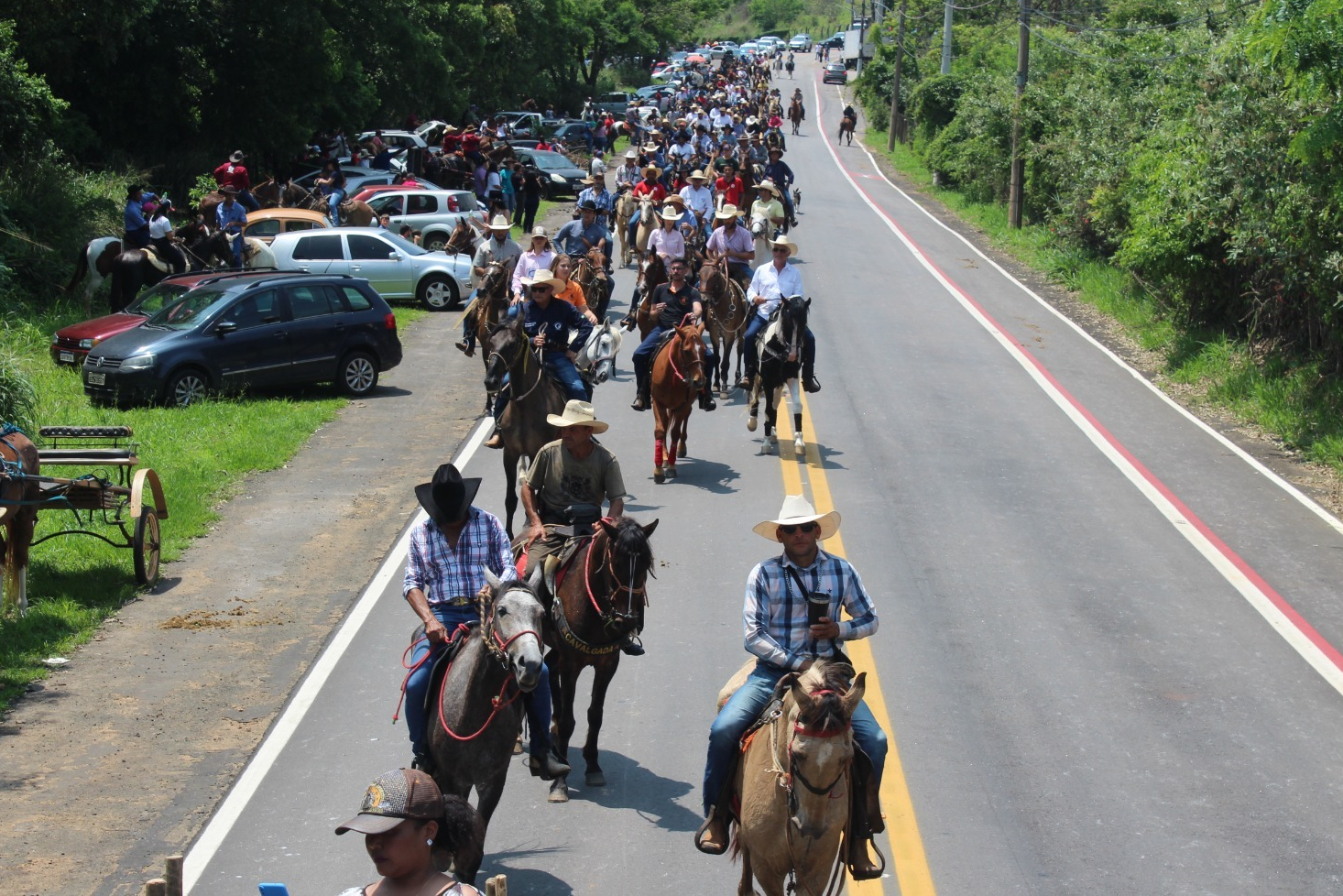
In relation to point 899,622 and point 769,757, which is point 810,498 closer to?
point 899,622

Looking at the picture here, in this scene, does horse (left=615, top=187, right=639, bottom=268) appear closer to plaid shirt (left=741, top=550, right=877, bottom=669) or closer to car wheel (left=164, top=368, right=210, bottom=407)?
car wheel (left=164, top=368, right=210, bottom=407)

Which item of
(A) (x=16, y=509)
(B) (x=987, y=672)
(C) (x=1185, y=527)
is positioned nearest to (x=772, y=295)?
(C) (x=1185, y=527)

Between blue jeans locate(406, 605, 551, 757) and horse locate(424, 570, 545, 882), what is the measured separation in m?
0.19

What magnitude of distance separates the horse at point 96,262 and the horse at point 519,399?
48.5ft

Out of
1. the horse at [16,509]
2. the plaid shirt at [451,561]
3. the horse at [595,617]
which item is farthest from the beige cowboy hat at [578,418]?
the horse at [16,509]

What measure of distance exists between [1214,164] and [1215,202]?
1.86 ft

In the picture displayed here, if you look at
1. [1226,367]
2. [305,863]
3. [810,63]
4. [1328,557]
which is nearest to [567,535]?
[305,863]

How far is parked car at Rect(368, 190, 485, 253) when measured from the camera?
34531 mm

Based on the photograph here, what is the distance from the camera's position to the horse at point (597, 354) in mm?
16406

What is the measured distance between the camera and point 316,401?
2239 cm

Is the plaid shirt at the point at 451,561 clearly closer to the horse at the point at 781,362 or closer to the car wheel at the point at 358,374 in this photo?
the horse at the point at 781,362

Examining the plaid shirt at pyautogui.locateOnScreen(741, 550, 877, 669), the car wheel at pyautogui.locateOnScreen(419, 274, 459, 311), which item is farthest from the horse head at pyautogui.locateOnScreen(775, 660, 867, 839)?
the car wheel at pyautogui.locateOnScreen(419, 274, 459, 311)

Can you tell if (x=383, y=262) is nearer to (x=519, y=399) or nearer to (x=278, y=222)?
(x=278, y=222)

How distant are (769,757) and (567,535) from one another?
3252 millimetres
